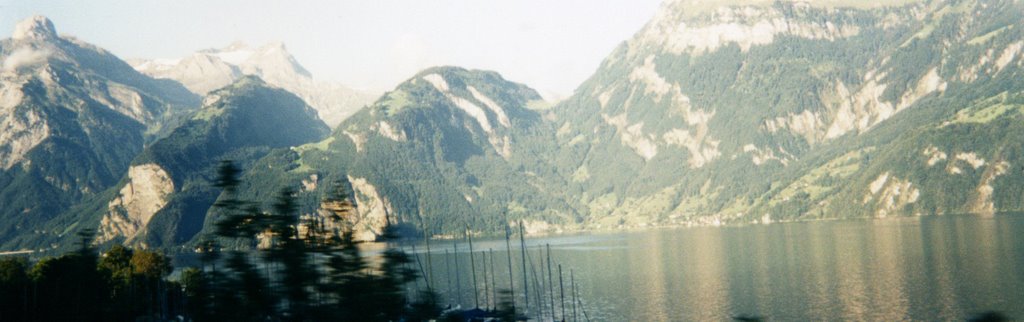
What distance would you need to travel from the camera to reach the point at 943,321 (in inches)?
3273

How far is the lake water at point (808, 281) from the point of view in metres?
97.0

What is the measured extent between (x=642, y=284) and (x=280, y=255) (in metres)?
116

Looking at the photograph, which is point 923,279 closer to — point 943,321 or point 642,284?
point 943,321

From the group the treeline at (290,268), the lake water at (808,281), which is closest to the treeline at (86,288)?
the treeline at (290,268)

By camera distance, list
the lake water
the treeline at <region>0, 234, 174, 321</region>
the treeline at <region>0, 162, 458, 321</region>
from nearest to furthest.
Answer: the treeline at <region>0, 162, 458, 321</region>
the treeline at <region>0, 234, 174, 321</region>
the lake water

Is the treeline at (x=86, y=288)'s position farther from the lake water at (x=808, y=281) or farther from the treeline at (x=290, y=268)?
the lake water at (x=808, y=281)

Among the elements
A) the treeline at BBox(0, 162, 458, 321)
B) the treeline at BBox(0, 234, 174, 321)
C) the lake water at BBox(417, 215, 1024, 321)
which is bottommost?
the lake water at BBox(417, 215, 1024, 321)

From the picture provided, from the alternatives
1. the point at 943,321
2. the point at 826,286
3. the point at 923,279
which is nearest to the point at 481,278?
the point at 826,286

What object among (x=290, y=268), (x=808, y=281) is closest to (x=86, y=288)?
(x=290, y=268)

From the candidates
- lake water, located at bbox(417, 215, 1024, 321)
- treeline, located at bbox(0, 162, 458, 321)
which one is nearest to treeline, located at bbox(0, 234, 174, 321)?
treeline, located at bbox(0, 162, 458, 321)

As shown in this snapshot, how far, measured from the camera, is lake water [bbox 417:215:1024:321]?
9700 cm

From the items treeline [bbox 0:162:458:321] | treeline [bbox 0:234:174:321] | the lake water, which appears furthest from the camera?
the lake water

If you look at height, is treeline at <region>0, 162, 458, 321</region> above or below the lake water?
above

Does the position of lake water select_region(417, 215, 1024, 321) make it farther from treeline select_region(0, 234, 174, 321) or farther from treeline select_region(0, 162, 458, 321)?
treeline select_region(0, 162, 458, 321)
